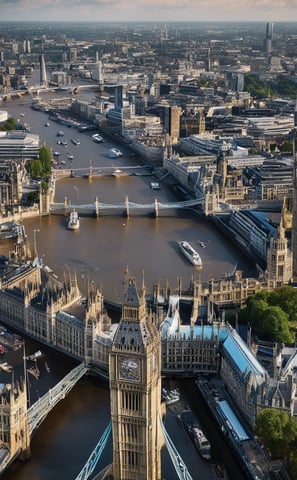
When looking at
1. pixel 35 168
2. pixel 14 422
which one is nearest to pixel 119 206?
pixel 35 168

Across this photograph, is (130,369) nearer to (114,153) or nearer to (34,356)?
(34,356)

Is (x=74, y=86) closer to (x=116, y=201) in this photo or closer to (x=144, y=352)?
(x=116, y=201)

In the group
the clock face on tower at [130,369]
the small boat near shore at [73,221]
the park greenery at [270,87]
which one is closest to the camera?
the clock face on tower at [130,369]

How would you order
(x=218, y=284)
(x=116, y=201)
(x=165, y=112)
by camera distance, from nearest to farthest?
(x=218, y=284), (x=116, y=201), (x=165, y=112)

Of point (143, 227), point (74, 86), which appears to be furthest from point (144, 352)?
point (74, 86)

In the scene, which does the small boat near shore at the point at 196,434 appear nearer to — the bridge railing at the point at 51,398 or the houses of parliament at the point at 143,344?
the houses of parliament at the point at 143,344

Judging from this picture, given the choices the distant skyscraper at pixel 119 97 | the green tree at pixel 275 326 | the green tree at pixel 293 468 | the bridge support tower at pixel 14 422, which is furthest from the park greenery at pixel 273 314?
the distant skyscraper at pixel 119 97
